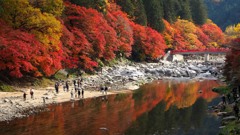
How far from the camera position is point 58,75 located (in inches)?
1810

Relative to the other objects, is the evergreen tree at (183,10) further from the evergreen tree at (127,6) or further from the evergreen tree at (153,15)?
the evergreen tree at (127,6)

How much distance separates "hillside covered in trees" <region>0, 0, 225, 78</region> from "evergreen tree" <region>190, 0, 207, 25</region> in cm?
1586

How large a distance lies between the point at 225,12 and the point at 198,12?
74020 mm

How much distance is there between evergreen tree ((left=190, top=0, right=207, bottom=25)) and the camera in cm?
11531

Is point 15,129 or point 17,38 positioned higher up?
point 17,38

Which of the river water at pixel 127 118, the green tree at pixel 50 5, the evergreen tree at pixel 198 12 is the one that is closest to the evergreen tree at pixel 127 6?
the green tree at pixel 50 5

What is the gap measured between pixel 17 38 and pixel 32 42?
1.71 metres

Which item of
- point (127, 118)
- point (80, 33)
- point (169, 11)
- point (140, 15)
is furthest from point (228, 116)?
point (169, 11)

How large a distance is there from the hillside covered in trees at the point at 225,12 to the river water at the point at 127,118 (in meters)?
147

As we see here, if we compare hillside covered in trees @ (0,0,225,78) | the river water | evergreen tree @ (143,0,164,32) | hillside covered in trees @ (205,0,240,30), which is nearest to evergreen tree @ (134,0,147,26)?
hillside covered in trees @ (0,0,225,78)

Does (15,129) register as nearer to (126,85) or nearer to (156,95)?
(156,95)

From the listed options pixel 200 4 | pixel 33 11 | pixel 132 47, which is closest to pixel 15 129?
pixel 33 11

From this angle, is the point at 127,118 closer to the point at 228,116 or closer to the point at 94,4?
the point at 228,116

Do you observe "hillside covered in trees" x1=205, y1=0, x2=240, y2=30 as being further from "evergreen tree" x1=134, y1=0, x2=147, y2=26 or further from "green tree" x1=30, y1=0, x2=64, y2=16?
"green tree" x1=30, y1=0, x2=64, y2=16
